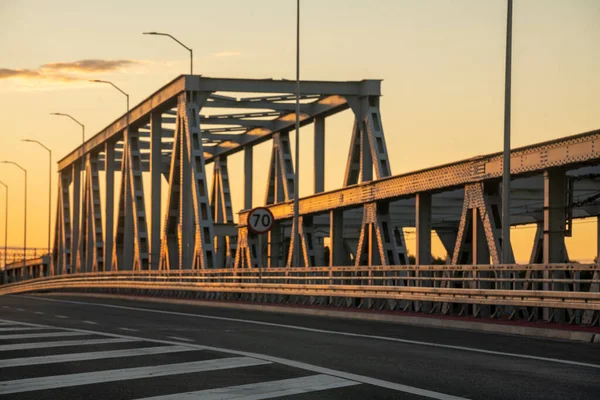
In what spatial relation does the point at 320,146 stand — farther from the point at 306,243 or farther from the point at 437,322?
the point at 437,322

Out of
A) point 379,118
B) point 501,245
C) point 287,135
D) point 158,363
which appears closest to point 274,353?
point 158,363

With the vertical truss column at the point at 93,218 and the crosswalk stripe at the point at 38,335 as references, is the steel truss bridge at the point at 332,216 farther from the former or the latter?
the crosswalk stripe at the point at 38,335

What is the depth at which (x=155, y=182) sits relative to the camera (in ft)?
192

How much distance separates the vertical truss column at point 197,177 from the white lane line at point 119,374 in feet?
101

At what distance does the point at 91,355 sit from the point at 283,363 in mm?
2639

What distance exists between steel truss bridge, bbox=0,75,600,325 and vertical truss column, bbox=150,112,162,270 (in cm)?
10

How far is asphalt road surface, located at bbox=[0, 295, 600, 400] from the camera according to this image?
11.6m

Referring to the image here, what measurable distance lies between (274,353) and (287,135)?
1631 inches

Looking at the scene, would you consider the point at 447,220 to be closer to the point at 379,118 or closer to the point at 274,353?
the point at 379,118

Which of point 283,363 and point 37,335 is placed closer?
point 283,363

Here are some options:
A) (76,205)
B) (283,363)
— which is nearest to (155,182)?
(76,205)

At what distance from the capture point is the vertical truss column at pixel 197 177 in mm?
46344

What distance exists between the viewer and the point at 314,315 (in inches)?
1146

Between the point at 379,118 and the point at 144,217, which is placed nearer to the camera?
the point at 379,118
